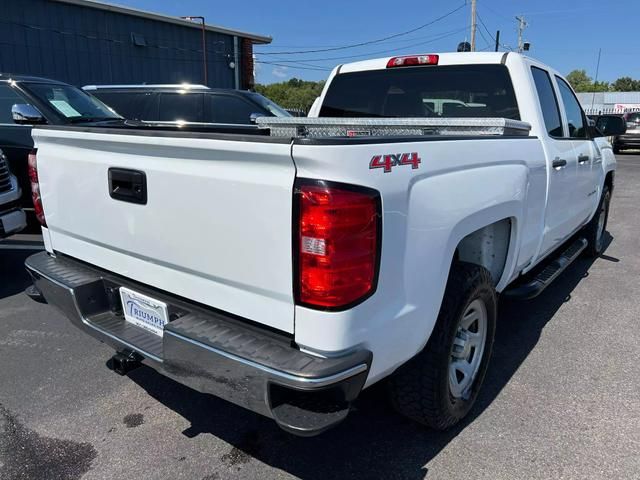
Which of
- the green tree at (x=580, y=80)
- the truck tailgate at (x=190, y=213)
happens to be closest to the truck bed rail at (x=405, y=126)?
the truck tailgate at (x=190, y=213)

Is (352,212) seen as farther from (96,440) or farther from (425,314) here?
(96,440)

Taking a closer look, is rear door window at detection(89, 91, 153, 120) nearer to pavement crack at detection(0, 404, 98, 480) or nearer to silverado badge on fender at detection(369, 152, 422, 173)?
pavement crack at detection(0, 404, 98, 480)

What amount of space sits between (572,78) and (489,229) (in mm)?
120509

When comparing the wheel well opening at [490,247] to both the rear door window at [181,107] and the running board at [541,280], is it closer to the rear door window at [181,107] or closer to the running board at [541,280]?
the running board at [541,280]

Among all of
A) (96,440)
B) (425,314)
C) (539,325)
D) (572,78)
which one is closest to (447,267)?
(425,314)

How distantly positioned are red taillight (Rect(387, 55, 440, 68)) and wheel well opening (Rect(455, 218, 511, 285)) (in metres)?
1.55

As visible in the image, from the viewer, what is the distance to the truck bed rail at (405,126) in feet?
9.66

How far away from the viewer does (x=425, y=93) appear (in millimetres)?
3979

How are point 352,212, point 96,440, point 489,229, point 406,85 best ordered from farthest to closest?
1. point 406,85
2. point 489,229
3. point 96,440
4. point 352,212

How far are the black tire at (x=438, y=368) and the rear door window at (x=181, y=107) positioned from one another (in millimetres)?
7563

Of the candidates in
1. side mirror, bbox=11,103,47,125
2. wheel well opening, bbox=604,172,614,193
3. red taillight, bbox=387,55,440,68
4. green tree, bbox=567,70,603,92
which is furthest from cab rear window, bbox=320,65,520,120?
green tree, bbox=567,70,603,92

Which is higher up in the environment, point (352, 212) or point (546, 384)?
point (352, 212)

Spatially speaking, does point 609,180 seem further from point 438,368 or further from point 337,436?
point 337,436

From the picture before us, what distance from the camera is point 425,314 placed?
220cm
